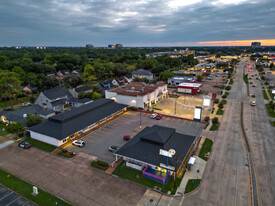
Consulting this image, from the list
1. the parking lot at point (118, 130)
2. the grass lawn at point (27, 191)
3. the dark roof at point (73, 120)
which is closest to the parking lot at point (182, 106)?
the parking lot at point (118, 130)

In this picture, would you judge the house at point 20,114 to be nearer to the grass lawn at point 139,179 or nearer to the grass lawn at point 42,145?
the grass lawn at point 42,145

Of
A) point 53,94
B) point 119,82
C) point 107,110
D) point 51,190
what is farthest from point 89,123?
point 119,82

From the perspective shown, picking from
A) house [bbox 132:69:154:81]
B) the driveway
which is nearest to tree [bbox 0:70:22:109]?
the driveway

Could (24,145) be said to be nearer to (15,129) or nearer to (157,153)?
(15,129)

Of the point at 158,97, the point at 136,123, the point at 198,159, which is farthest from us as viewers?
the point at 158,97

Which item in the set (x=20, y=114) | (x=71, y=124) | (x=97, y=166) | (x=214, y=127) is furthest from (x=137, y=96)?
(x=20, y=114)

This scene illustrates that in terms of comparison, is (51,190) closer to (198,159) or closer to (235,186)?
(198,159)

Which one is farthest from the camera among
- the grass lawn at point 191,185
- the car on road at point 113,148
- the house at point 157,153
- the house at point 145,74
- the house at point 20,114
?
the house at point 145,74

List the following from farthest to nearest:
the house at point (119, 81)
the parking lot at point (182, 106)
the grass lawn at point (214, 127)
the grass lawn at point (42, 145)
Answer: the house at point (119, 81), the parking lot at point (182, 106), the grass lawn at point (214, 127), the grass lawn at point (42, 145)
